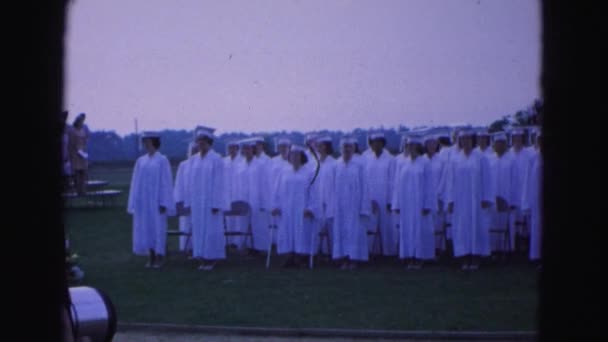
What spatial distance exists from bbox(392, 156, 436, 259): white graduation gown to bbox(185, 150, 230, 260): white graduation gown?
304cm

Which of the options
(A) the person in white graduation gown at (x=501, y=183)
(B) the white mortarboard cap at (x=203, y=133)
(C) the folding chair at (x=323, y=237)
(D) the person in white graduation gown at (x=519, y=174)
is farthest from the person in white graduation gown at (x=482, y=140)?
(B) the white mortarboard cap at (x=203, y=133)

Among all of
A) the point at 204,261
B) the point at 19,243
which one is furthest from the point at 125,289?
the point at 19,243

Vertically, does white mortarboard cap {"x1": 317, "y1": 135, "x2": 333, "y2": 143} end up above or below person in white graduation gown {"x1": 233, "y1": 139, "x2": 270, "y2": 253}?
above

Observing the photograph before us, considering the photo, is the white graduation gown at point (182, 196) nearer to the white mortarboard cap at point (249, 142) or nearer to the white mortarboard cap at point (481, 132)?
the white mortarboard cap at point (249, 142)

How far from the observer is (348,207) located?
514 inches

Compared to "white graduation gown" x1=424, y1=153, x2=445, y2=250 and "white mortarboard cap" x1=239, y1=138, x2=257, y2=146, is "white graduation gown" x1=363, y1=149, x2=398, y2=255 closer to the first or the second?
"white graduation gown" x1=424, y1=153, x2=445, y2=250

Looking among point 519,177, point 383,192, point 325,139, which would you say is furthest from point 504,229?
point 325,139

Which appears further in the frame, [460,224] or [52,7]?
[460,224]

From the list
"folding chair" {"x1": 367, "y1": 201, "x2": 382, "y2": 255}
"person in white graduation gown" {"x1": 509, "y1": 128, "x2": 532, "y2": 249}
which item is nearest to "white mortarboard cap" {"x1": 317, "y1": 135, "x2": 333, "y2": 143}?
"folding chair" {"x1": 367, "y1": 201, "x2": 382, "y2": 255}

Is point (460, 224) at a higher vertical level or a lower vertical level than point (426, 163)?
lower

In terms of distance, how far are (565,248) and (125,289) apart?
9.55m

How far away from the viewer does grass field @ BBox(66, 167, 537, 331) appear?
8.19 m

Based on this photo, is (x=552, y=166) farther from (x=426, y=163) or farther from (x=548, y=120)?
(x=426, y=163)

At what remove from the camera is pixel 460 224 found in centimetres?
1246
